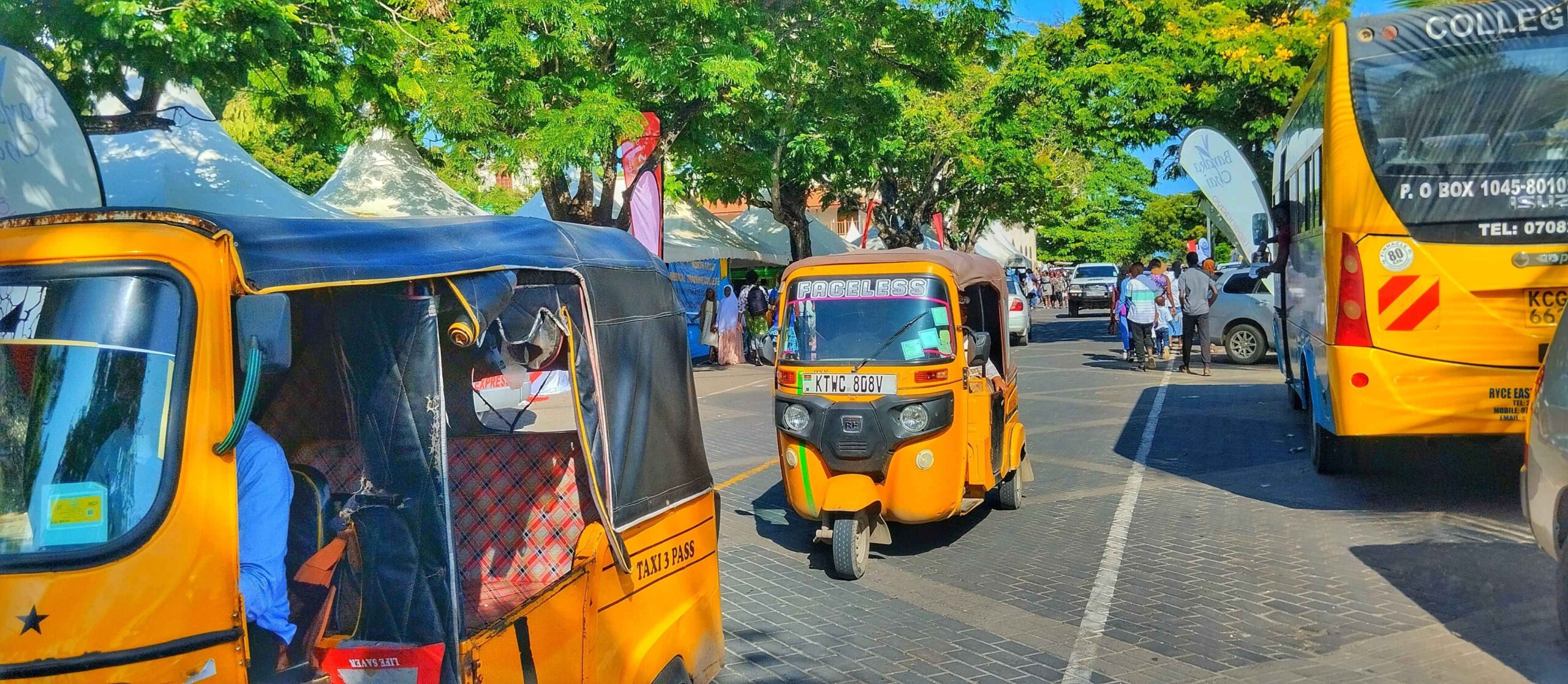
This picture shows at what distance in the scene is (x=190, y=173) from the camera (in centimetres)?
1232

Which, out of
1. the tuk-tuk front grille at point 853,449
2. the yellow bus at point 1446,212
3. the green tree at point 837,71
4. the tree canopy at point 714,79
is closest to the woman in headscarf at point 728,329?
the tree canopy at point 714,79

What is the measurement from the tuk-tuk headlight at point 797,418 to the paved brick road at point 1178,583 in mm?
909

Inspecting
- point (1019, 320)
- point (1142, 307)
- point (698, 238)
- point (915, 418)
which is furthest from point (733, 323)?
point (915, 418)

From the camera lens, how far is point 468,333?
3484mm

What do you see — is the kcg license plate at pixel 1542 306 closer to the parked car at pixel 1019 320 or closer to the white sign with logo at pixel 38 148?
the white sign with logo at pixel 38 148

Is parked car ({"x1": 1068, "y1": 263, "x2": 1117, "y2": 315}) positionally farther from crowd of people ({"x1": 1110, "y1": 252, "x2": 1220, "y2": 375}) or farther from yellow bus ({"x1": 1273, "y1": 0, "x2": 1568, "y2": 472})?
yellow bus ({"x1": 1273, "y1": 0, "x2": 1568, "y2": 472})

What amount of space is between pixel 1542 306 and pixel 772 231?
26236mm

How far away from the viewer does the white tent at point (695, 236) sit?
22594 millimetres

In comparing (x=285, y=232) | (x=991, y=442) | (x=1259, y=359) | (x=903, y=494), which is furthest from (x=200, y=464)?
(x=1259, y=359)

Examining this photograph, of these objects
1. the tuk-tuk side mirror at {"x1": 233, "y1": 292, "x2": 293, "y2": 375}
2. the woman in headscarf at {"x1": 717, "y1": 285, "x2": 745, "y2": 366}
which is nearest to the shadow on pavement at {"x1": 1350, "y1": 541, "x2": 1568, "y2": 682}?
the tuk-tuk side mirror at {"x1": 233, "y1": 292, "x2": 293, "y2": 375}

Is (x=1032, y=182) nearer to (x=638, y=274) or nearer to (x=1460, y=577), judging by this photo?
(x=1460, y=577)

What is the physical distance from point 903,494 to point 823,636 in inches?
60.5

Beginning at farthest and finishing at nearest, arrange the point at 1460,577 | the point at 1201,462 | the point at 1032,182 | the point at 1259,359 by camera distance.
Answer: the point at 1032,182
the point at 1259,359
the point at 1201,462
the point at 1460,577

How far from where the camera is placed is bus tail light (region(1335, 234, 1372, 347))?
798cm
